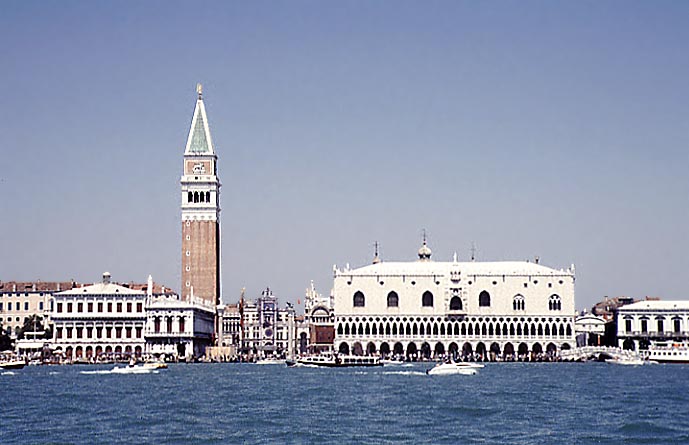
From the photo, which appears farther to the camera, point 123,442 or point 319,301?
point 319,301

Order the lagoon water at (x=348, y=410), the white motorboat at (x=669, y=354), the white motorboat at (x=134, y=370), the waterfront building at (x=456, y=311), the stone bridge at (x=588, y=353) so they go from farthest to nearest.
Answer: the waterfront building at (x=456, y=311) → the stone bridge at (x=588, y=353) → the white motorboat at (x=669, y=354) → the white motorboat at (x=134, y=370) → the lagoon water at (x=348, y=410)

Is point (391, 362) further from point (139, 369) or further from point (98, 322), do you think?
point (98, 322)

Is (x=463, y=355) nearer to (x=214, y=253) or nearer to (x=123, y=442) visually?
(x=214, y=253)

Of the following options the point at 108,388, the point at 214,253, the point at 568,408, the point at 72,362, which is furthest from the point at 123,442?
the point at 214,253

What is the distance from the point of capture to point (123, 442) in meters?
37.8

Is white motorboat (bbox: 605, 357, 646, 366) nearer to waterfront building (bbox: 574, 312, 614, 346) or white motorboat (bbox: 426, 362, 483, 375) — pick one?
white motorboat (bbox: 426, 362, 483, 375)

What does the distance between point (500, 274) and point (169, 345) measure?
30.0 m

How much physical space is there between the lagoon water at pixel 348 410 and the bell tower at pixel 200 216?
49991 mm

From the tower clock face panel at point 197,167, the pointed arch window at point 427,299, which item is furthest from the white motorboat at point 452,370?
the tower clock face panel at point 197,167

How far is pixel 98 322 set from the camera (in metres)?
117

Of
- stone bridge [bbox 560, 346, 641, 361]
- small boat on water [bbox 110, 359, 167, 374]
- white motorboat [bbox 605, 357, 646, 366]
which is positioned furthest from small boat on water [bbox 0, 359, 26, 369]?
white motorboat [bbox 605, 357, 646, 366]

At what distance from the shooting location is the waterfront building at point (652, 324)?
11550 cm

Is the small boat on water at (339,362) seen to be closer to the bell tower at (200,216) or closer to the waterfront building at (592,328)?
the bell tower at (200,216)

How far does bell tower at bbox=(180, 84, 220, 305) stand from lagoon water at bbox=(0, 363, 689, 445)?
164 feet
